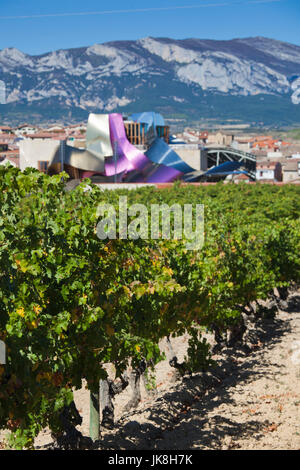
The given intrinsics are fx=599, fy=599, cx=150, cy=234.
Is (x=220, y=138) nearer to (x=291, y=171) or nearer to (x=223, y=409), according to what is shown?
(x=291, y=171)

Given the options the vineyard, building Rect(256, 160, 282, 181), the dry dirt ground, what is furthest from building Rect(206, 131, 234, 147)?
the vineyard

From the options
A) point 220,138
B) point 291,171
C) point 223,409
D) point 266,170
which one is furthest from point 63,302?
point 220,138

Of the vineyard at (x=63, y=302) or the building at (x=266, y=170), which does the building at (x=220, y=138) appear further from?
the vineyard at (x=63, y=302)

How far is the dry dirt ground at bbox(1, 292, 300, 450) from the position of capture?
939 cm

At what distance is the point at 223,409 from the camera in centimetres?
1110

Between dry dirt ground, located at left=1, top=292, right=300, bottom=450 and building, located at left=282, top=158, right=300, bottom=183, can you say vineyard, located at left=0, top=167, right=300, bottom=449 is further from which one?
building, located at left=282, top=158, right=300, bottom=183

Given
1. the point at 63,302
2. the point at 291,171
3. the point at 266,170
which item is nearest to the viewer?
the point at 63,302

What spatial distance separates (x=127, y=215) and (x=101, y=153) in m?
58.0

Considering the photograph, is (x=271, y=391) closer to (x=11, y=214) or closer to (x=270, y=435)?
(x=270, y=435)

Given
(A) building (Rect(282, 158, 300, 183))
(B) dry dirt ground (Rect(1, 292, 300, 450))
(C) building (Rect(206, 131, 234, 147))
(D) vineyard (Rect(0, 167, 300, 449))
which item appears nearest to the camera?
(D) vineyard (Rect(0, 167, 300, 449))

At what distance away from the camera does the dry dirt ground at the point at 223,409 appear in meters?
9.39

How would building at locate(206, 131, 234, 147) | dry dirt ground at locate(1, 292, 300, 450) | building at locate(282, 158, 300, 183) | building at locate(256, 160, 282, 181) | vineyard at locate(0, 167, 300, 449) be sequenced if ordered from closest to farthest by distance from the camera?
vineyard at locate(0, 167, 300, 449)
dry dirt ground at locate(1, 292, 300, 450)
building at locate(282, 158, 300, 183)
building at locate(256, 160, 282, 181)
building at locate(206, 131, 234, 147)

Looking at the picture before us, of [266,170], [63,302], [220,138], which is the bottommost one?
[63,302]

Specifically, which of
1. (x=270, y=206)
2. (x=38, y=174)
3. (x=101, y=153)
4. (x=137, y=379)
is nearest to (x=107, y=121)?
(x=101, y=153)
